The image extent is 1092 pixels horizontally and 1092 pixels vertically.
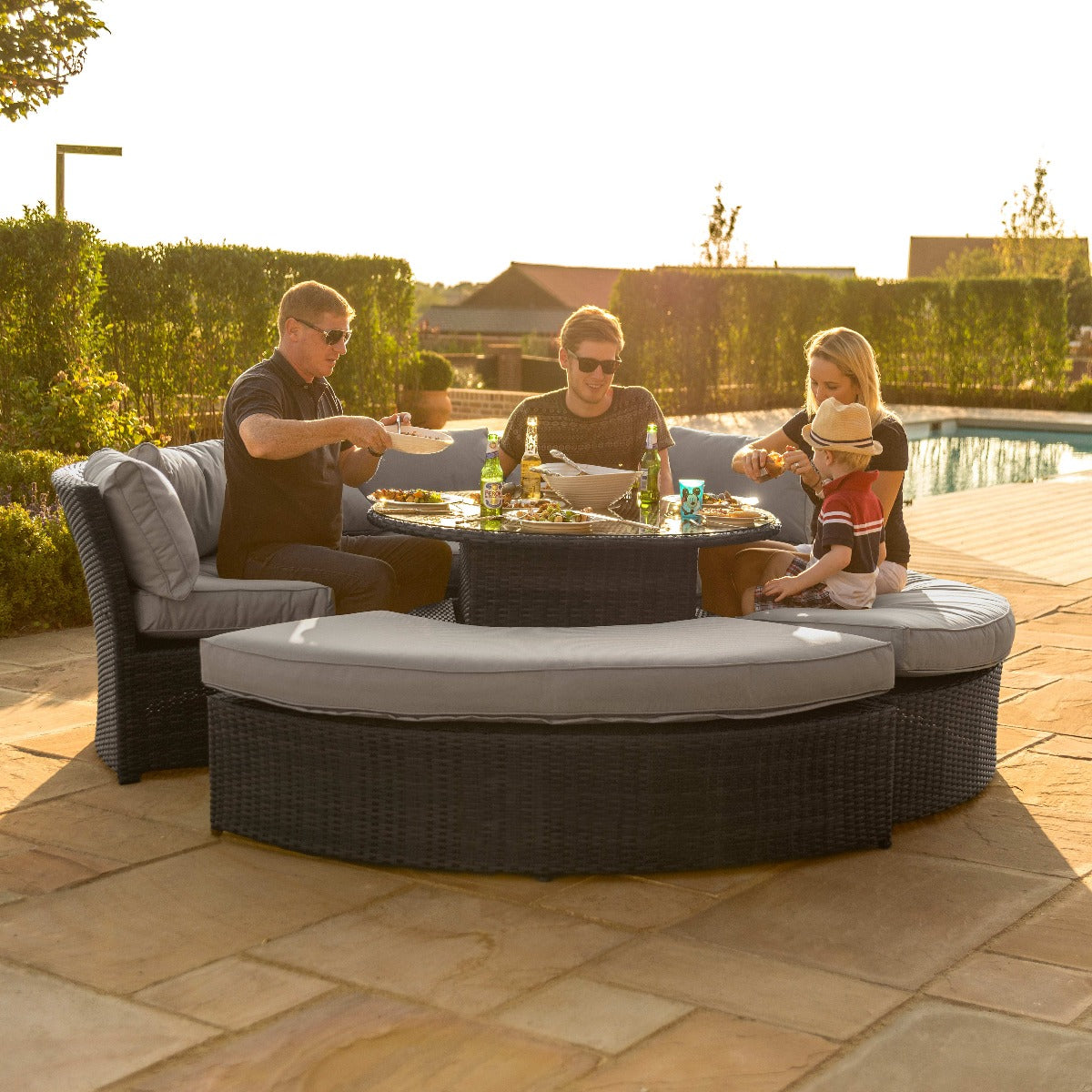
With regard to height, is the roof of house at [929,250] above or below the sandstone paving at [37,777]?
above

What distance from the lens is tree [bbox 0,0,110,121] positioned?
486 inches

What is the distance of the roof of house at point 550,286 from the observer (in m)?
63.1

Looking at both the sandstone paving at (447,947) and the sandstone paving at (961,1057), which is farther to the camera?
the sandstone paving at (447,947)

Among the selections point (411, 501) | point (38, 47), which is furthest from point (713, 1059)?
point (38, 47)

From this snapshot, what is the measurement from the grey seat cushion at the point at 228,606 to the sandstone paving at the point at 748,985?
202 cm

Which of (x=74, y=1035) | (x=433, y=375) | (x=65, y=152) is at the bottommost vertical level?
(x=74, y=1035)

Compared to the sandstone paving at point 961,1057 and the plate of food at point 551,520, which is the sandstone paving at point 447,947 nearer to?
the sandstone paving at point 961,1057

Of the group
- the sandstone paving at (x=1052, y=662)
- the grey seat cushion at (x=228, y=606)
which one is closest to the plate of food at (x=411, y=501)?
the grey seat cushion at (x=228, y=606)

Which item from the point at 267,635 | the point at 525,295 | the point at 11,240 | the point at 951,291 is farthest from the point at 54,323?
the point at 525,295

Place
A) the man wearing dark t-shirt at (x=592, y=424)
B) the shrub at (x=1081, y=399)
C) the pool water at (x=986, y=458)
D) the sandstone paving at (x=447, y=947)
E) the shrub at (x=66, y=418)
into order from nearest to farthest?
the sandstone paving at (x=447, y=947), the man wearing dark t-shirt at (x=592, y=424), the shrub at (x=66, y=418), the pool water at (x=986, y=458), the shrub at (x=1081, y=399)

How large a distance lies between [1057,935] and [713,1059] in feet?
3.83

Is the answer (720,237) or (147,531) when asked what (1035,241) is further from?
(147,531)

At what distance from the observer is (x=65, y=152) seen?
560 inches

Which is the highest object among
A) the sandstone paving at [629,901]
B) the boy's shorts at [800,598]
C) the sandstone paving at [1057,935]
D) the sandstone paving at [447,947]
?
the boy's shorts at [800,598]
